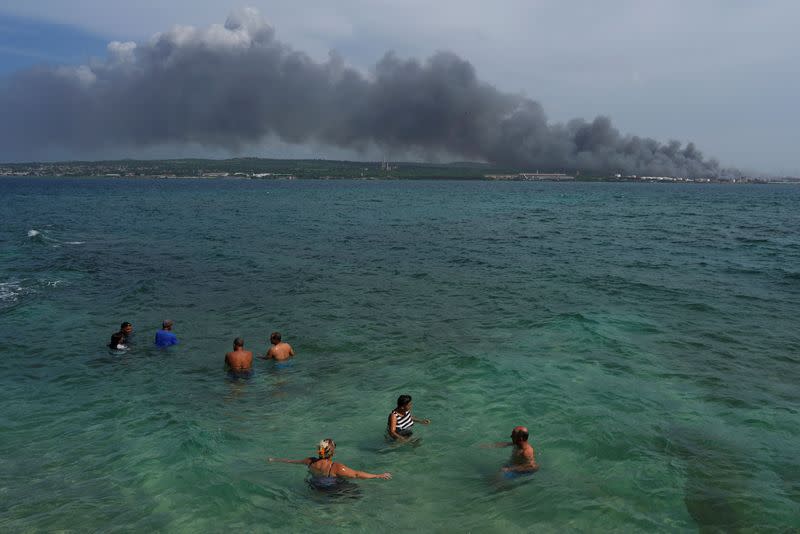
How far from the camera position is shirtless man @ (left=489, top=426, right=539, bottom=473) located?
1259 cm

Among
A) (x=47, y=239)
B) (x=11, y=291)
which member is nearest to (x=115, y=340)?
(x=11, y=291)

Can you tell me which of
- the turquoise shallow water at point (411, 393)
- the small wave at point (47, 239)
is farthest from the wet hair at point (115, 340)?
the small wave at point (47, 239)

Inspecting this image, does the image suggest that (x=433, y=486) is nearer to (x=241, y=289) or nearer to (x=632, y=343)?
(x=632, y=343)

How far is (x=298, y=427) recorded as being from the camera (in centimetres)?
1471

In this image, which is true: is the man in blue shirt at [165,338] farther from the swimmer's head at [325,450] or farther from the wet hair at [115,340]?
the swimmer's head at [325,450]

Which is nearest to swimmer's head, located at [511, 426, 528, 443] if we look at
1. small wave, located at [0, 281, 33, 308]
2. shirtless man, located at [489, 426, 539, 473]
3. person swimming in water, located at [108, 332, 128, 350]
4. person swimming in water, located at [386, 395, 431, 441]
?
shirtless man, located at [489, 426, 539, 473]

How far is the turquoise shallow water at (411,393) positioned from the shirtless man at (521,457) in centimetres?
34

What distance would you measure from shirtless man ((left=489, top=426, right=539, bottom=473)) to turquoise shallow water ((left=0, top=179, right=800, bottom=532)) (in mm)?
342

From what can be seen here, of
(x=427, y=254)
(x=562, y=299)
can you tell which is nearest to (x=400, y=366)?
(x=562, y=299)

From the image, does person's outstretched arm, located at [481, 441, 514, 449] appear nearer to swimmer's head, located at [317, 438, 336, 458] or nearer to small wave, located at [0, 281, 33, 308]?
swimmer's head, located at [317, 438, 336, 458]

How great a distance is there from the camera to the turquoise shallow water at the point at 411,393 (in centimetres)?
1131

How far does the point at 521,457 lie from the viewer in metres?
12.7

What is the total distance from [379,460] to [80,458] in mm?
7090

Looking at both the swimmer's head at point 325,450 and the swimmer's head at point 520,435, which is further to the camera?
the swimmer's head at point 520,435
